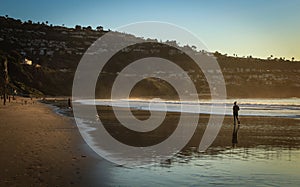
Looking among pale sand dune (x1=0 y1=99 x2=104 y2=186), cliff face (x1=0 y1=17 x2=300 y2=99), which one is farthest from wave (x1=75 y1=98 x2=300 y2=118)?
cliff face (x1=0 y1=17 x2=300 y2=99)

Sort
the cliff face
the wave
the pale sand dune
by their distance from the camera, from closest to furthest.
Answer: the pale sand dune
the wave
the cliff face

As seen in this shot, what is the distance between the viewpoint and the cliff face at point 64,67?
10819 cm

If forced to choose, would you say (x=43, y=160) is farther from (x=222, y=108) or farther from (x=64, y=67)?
(x=64, y=67)

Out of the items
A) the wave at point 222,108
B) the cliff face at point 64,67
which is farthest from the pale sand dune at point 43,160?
the cliff face at point 64,67

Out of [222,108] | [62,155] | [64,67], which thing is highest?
[64,67]

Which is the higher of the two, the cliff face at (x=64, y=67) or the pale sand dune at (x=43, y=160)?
the cliff face at (x=64, y=67)

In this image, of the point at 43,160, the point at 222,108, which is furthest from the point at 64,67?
the point at 43,160

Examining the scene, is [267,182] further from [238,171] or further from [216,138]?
[216,138]

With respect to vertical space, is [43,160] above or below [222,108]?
below

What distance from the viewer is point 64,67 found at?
135 m

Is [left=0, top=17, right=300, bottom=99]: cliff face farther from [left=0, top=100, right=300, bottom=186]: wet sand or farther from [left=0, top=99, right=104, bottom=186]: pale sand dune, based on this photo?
[left=0, top=99, right=104, bottom=186]: pale sand dune

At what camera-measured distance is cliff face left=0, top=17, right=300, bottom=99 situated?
108 metres

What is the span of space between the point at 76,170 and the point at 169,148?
5.23 m

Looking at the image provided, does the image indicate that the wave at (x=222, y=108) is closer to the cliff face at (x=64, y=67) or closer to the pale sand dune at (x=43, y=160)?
the pale sand dune at (x=43, y=160)
